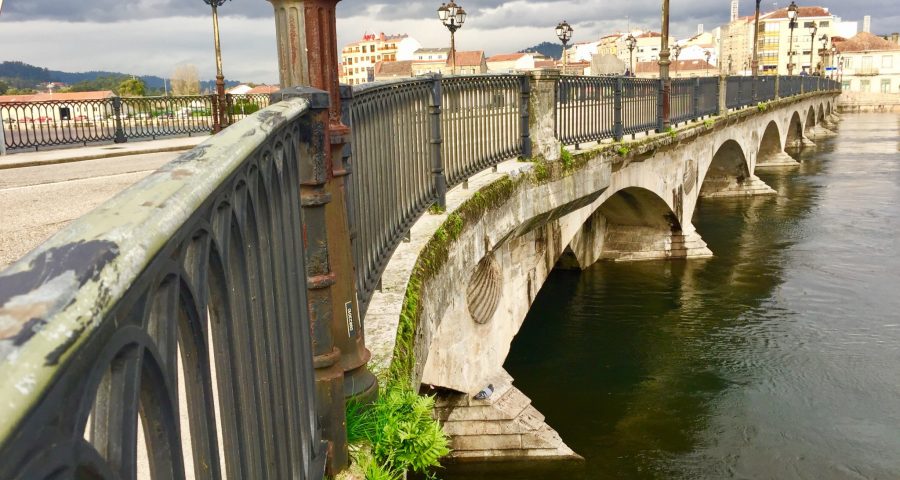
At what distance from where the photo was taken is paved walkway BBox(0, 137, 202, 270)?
631cm

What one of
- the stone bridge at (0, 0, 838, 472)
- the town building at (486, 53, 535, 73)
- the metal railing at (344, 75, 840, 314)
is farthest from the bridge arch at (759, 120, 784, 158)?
the town building at (486, 53, 535, 73)

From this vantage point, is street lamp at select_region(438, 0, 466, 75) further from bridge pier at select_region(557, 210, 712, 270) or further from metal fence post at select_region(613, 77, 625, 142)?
metal fence post at select_region(613, 77, 625, 142)

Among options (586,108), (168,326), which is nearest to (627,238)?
(586,108)

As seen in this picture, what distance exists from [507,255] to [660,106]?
25.4 feet

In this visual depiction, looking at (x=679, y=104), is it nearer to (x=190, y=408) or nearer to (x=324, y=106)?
(x=324, y=106)

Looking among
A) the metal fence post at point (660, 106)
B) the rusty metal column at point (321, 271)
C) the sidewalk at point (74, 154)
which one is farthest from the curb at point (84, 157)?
the metal fence post at point (660, 106)

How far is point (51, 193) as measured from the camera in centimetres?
883

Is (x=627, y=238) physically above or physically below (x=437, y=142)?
below

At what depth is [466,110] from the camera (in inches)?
308

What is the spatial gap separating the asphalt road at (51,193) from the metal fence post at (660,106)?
10.2 m

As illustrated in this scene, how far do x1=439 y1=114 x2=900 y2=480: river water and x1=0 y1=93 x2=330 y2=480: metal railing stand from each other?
8.77m

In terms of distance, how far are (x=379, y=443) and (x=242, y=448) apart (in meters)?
1.62

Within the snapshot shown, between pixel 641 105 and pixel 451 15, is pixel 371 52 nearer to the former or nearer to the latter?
pixel 451 15

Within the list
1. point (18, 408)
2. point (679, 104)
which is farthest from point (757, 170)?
point (18, 408)
